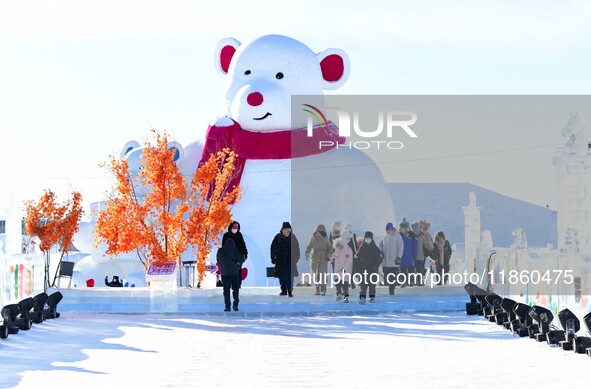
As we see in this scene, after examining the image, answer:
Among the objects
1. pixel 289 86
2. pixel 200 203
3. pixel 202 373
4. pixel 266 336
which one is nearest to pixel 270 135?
pixel 289 86

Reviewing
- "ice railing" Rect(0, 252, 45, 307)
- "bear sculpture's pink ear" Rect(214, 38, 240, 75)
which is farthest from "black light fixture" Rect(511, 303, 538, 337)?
"bear sculpture's pink ear" Rect(214, 38, 240, 75)

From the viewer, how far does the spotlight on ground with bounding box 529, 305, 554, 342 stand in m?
11.9

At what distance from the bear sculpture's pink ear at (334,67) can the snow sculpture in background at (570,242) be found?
29.4 ft

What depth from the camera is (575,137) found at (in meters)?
18.4

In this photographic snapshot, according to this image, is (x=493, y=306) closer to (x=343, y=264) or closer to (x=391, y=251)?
(x=343, y=264)

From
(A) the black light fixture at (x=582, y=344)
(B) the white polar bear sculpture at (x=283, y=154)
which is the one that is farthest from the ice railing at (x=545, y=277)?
(B) the white polar bear sculpture at (x=283, y=154)

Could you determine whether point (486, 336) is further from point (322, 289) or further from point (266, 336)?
point (322, 289)

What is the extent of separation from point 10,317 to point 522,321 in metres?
→ 5.94

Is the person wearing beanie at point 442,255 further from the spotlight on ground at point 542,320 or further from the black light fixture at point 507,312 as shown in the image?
the spotlight on ground at point 542,320

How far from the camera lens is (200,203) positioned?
23047 millimetres

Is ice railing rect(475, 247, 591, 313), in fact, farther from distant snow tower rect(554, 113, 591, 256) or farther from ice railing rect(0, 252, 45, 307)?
ice railing rect(0, 252, 45, 307)

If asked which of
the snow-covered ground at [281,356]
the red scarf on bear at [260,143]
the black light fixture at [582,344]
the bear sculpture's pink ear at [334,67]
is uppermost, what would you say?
the bear sculpture's pink ear at [334,67]

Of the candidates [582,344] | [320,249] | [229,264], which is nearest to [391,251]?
[320,249]

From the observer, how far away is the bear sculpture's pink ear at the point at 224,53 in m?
25.6
